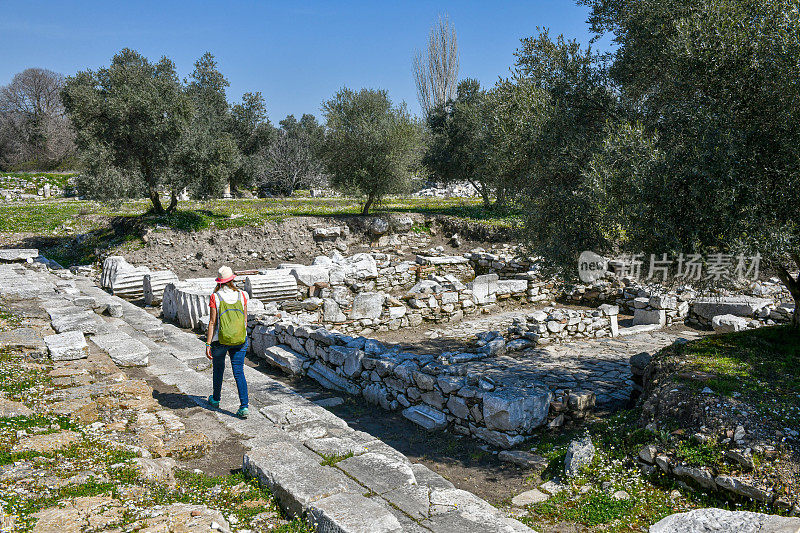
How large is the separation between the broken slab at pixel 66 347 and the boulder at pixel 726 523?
7.73 m

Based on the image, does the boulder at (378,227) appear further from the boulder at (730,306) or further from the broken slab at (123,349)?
the broken slab at (123,349)

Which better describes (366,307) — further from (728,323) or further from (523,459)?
(728,323)

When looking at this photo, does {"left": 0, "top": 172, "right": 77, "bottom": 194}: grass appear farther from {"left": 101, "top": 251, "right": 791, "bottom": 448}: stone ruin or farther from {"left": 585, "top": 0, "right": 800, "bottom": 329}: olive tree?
{"left": 585, "top": 0, "right": 800, "bottom": 329}: olive tree

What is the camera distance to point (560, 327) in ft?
39.3

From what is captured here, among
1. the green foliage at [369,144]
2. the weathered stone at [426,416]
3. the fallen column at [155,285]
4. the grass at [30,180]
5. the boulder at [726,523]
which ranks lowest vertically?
the weathered stone at [426,416]

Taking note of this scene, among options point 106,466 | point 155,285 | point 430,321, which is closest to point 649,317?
point 430,321

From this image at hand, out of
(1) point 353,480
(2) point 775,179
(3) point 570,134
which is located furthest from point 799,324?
(1) point 353,480

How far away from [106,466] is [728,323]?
42.6 feet

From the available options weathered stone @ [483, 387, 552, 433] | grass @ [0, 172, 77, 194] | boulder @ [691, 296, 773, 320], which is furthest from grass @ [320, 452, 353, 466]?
grass @ [0, 172, 77, 194]

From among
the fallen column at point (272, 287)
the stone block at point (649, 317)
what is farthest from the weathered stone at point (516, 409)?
the fallen column at point (272, 287)

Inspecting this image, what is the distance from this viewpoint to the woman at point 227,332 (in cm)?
654

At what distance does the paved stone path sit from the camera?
3867 mm

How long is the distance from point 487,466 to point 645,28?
705 centimetres

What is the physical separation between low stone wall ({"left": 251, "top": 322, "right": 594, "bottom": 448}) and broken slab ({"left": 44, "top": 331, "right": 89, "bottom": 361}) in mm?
3506
